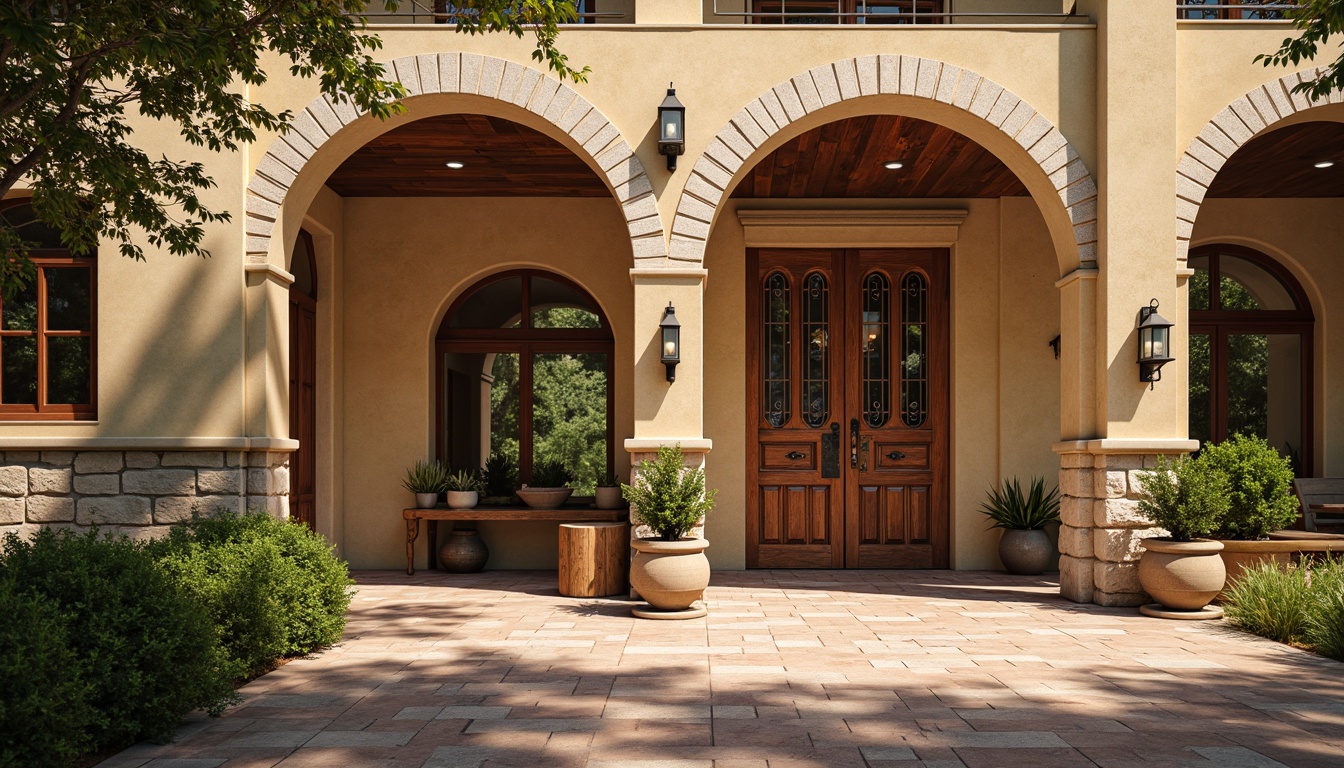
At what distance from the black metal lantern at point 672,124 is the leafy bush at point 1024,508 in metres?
4.54

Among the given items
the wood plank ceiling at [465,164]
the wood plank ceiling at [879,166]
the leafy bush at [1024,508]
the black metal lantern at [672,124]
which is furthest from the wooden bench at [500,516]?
the leafy bush at [1024,508]

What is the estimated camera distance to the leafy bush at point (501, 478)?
9789mm

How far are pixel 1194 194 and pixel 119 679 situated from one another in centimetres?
738

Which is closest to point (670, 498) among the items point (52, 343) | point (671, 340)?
point (671, 340)

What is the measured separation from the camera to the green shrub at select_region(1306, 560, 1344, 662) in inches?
225

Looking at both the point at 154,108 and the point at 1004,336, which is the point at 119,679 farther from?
the point at 1004,336

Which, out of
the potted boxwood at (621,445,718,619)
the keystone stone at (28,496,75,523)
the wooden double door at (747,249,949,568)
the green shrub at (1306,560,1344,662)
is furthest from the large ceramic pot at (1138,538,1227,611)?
the keystone stone at (28,496,75,523)

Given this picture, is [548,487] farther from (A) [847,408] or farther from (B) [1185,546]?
(B) [1185,546]

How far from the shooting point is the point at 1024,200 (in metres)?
9.75

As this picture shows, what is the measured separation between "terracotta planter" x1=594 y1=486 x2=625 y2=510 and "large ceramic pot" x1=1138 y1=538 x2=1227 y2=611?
4.34m

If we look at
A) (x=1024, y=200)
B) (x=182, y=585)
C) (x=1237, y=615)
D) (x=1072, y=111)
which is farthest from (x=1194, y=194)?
(x=182, y=585)

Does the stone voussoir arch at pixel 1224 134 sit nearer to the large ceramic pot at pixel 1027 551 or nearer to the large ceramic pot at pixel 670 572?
the large ceramic pot at pixel 1027 551

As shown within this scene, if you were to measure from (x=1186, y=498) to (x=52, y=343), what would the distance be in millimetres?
7981

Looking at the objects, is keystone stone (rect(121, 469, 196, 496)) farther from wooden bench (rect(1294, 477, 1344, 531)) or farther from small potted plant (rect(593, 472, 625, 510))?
wooden bench (rect(1294, 477, 1344, 531))
